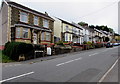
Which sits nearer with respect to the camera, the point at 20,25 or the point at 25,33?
the point at 20,25

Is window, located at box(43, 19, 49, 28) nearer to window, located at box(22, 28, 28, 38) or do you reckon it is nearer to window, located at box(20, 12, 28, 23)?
window, located at box(20, 12, 28, 23)

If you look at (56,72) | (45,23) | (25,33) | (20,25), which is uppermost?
(45,23)

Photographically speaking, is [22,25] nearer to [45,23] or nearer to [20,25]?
[20,25]

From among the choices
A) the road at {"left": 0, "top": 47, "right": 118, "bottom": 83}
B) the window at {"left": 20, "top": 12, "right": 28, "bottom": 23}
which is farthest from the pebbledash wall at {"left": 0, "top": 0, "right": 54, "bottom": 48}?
the road at {"left": 0, "top": 47, "right": 118, "bottom": 83}

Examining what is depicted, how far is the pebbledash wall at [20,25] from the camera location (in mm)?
19206

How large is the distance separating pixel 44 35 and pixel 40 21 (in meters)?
3.02

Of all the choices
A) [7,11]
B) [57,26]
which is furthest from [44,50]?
[57,26]

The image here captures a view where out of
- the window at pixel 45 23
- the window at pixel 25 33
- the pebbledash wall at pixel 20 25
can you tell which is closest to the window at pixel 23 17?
the pebbledash wall at pixel 20 25

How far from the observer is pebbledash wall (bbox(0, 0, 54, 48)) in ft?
63.0

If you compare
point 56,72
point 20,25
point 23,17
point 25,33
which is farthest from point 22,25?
point 56,72

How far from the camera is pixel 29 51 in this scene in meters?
15.1

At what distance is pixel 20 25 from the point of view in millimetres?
19250

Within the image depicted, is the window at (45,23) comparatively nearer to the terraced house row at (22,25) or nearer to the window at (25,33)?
the terraced house row at (22,25)

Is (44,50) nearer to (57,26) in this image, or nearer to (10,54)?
(10,54)
